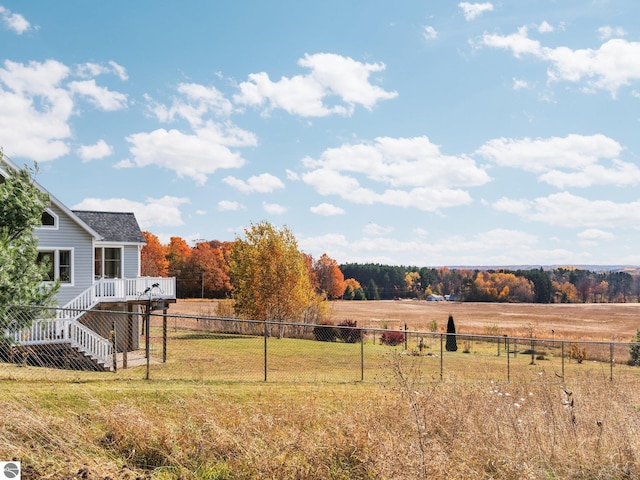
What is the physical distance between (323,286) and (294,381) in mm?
87579

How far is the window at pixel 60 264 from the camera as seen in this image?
25.3 metres

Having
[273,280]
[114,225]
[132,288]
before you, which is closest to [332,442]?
[132,288]

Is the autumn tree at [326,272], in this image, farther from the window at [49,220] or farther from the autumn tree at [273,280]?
the window at [49,220]

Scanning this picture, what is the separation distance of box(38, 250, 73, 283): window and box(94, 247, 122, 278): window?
2.32 metres

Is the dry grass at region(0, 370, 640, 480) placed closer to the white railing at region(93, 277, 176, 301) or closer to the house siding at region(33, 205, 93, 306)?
the house siding at region(33, 205, 93, 306)

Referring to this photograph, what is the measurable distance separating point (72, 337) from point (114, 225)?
907cm

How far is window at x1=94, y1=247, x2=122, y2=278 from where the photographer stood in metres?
28.2

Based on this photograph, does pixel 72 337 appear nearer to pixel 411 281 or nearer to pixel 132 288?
pixel 132 288

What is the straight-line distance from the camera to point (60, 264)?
25.6m

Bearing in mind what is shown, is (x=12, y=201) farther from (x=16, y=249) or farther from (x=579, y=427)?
(x=579, y=427)

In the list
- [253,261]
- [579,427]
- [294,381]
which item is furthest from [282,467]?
[253,261]

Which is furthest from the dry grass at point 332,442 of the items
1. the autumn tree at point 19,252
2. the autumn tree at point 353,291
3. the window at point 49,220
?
the autumn tree at point 353,291

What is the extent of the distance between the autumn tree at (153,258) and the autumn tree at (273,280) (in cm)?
2901

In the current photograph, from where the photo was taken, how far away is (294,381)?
15.8 meters
